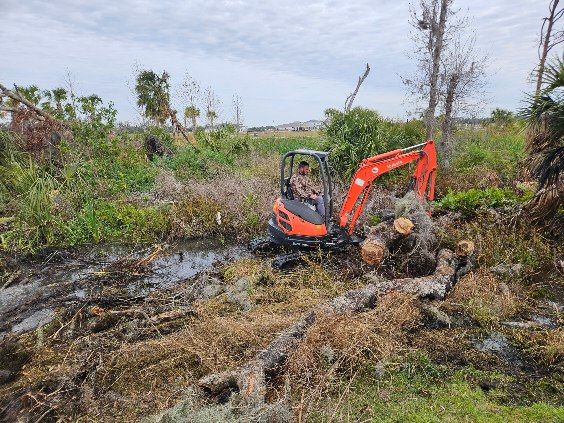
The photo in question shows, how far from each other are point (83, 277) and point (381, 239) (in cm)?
505

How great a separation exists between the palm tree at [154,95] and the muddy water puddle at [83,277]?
13806 millimetres

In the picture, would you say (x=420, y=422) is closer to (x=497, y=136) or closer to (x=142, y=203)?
(x=142, y=203)

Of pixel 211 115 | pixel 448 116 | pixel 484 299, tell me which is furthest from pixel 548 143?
pixel 211 115

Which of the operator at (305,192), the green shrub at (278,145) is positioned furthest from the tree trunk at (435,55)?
the operator at (305,192)

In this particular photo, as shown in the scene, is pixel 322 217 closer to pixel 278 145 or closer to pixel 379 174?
pixel 379 174

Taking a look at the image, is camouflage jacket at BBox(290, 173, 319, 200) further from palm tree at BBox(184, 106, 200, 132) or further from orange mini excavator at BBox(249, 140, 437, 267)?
palm tree at BBox(184, 106, 200, 132)

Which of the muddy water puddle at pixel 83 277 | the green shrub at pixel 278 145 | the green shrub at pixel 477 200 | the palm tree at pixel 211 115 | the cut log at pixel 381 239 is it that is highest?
the palm tree at pixel 211 115

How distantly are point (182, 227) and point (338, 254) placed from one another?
154 inches

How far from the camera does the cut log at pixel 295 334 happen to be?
3.59 meters

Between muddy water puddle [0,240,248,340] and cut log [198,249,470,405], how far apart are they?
295cm

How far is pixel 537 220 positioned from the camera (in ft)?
24.0

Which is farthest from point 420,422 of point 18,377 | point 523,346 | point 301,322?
point 18,377

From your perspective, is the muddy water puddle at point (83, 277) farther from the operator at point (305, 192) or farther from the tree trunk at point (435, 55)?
the tree trunk at point (435, 55)

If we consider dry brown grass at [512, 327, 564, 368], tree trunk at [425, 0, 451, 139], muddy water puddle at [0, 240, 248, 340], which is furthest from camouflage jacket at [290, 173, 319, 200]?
tree trunk at [425, 0, 451, 139]
